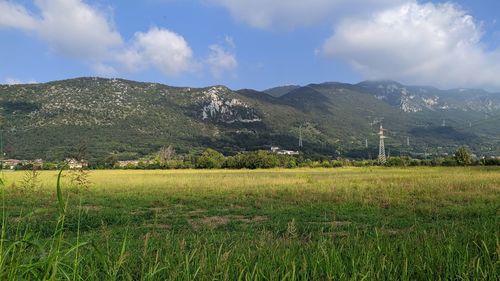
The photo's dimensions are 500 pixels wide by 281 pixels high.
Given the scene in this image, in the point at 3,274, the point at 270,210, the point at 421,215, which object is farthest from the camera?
the point at 270,210

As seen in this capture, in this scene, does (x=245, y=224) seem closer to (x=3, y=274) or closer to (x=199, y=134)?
(x=3, y=274)

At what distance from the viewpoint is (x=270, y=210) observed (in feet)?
53.0

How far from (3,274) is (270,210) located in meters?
14.7

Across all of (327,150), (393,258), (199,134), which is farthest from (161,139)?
(393,258)

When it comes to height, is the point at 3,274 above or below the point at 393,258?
above

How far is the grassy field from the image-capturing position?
2854mm

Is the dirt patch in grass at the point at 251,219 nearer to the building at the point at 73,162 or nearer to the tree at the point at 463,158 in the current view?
the building at the point at 73,162

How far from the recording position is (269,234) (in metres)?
6.16

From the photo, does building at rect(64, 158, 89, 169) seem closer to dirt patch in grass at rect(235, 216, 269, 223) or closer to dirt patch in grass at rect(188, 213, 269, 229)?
dirt patch in grass at rect(188, 213, 269, 229)

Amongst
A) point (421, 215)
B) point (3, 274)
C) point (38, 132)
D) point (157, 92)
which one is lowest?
point (421, 215)

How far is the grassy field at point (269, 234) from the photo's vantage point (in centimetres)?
285

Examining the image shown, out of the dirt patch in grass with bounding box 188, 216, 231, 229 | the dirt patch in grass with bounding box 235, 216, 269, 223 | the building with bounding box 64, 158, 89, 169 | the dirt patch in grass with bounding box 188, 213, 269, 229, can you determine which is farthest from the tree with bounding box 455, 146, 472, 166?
the building with bounding box 64, 158, 89, 169

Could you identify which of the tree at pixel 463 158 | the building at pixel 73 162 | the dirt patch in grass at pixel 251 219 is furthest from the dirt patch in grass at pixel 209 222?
the tree at pixel 463 158

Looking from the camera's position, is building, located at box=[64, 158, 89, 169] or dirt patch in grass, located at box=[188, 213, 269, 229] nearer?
building, located at box=[64, 158, 89, 169]
